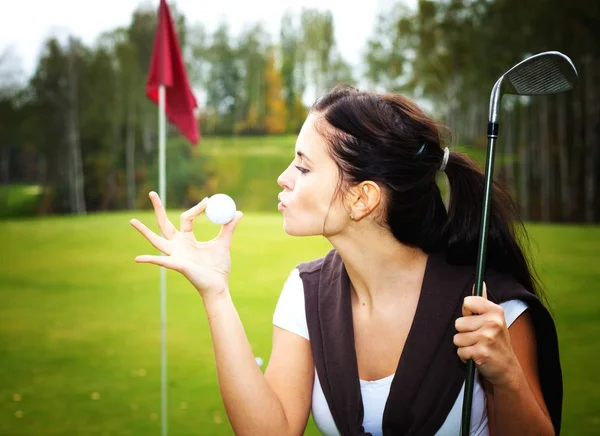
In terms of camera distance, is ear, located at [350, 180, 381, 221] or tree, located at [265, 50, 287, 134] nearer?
ear, located at [350, 180, 381, 221]

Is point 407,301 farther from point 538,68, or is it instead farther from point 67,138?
point 67,138

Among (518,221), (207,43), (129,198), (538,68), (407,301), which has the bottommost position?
(129,198)

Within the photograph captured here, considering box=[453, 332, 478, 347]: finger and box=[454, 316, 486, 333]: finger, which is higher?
box=[454, 316, 486, 333]: finger

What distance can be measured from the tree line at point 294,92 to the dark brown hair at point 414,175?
14.6 meters

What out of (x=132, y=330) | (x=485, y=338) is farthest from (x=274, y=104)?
(x=485, y=338)

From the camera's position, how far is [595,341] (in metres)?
4.80

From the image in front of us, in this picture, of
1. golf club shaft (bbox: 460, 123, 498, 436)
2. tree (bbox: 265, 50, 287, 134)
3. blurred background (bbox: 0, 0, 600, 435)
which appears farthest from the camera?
tree (bbox: 265, 50, 287, 134)

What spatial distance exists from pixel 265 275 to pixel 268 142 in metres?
11.7

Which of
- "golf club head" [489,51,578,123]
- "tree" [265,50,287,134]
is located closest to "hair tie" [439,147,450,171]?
"golf club head" [489,51,578,123]

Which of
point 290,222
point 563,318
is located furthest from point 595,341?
point 290,222

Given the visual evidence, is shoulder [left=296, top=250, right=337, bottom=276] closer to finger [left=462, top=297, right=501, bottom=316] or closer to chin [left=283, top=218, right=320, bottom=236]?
chin [left=283, top=218, right=320, bottom=236]

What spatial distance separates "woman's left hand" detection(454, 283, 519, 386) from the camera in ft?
3.86

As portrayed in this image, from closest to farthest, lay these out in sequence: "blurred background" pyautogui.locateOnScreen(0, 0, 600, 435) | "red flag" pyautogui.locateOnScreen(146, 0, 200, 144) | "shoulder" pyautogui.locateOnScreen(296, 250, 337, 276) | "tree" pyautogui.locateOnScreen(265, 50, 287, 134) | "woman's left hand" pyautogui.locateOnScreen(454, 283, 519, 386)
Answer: "woman's left hand" pyautogui.locateOnScreen(454, 283, 519, 386) < "shoulder" pyautogui.locateOnScreen(296, 250, 337, 276) < "red flag" pyautogui.locateOnScreen(146, 0, 200, 144) < "blurred background" pyautogui.locateOnScreen(0, 0, 600, 435) < "tree" pyautogui.locateOnScreen(265, 50, 287, 134)

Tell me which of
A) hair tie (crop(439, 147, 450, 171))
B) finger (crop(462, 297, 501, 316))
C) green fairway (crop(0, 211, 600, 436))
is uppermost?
hair tie (crop(439, 147, 450, 171))
